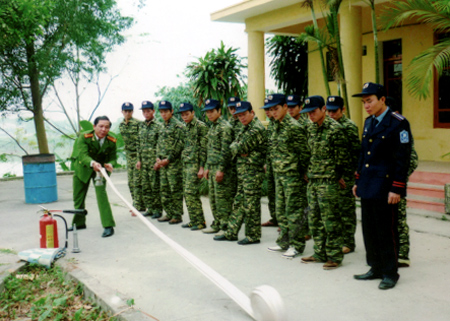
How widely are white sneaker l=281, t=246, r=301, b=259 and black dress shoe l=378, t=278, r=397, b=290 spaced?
138 centimetres

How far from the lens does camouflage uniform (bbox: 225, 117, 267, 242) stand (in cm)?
635

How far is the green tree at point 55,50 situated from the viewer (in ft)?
49.3

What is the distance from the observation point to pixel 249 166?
21.1 feet

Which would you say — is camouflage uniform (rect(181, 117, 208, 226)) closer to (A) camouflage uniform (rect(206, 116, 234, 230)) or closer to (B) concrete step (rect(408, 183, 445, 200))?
(A) camouflage uniform (rect(206, 116, 234, 230))

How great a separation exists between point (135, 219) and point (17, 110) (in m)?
10.1

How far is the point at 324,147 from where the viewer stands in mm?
5230

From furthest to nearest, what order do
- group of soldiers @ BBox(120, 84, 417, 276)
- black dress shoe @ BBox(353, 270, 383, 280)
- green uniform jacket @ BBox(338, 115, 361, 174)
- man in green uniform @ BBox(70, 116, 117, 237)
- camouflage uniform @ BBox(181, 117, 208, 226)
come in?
camouflage uniform @ BBox(181, 117, 208, 226) → man in green uniform @ BBox(70, 116, 117, 237) → green uniform jacket @ BBox(338, 115, 361, 174) → group of soldiers @ BBox(120, 84, 417, 276) → black dress shoe @ BBox(353, 270, 383, 280)

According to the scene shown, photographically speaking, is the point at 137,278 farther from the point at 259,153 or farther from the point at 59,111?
the point at 59,111

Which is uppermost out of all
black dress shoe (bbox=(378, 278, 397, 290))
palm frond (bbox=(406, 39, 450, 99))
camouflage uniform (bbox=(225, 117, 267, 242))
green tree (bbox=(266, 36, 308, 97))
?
green tree (bbox=(266, 36, 308, 97))

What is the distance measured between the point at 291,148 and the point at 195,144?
2207 millimetres

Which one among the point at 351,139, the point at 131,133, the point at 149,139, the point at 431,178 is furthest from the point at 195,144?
the point at 431,178

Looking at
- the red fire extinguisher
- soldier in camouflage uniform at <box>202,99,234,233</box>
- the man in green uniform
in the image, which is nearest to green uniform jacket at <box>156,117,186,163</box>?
the man in green uniform

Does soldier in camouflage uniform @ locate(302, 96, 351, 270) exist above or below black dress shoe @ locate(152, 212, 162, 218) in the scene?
above

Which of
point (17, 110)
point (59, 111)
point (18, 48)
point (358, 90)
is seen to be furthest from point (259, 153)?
point (59, 111)
